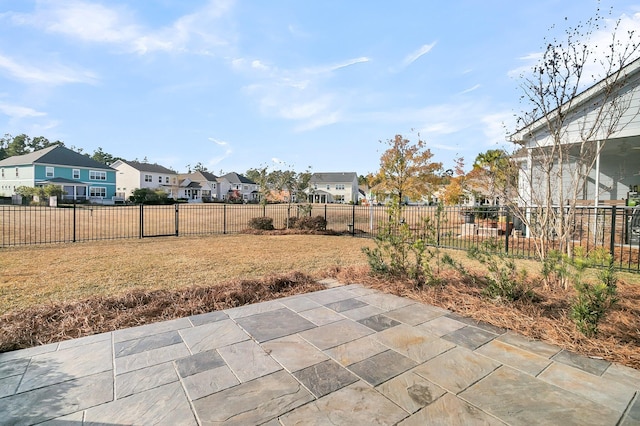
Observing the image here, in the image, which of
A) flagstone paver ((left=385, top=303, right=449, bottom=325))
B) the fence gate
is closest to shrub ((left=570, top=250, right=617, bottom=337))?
flagstone paver ((left=385, top=303, right=449, bottom=325))

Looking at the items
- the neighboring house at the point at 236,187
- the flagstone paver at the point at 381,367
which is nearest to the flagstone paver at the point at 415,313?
the flagstone paver at the point at 381,367

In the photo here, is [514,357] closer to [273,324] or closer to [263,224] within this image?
[273,324]

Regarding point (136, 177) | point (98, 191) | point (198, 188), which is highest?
point (136, 177)

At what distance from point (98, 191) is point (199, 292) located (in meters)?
45.2

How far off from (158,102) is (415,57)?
9.61 metres

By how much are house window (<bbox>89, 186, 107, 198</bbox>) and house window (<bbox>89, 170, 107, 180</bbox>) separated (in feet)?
3.88

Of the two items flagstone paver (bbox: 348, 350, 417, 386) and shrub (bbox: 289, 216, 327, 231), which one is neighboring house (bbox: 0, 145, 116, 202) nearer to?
shrub (bbox: 289, 216, 327, 231)

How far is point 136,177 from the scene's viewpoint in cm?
4412

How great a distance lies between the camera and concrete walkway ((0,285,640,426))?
5.57ft

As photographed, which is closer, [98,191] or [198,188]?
[98,191]

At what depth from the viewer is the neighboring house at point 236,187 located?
2281 inches

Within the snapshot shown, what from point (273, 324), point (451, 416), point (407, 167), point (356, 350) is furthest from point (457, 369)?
point (407, 167)

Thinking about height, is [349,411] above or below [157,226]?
above

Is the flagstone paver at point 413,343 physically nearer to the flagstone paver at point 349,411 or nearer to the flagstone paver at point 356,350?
A: the flagstone paver at point 356,350
